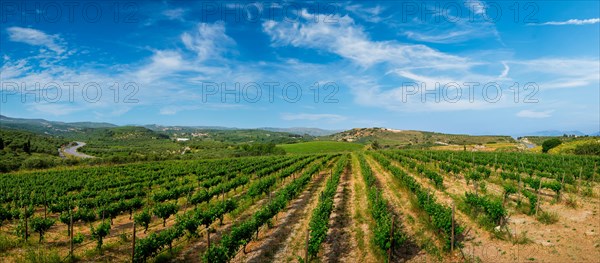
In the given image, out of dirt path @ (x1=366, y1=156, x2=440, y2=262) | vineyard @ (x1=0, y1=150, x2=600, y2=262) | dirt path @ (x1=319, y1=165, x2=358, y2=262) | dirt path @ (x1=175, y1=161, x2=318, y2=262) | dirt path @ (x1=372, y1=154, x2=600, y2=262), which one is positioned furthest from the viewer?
dirt path @ (x1=175, y1=161, x2=318, y2=262)

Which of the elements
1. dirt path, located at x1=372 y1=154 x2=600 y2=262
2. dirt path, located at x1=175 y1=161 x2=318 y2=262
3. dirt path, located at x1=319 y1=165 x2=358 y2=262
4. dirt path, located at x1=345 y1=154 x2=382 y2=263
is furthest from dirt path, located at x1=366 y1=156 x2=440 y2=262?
dirt path, located at x1=175 y1=161 x2=318 y2=262

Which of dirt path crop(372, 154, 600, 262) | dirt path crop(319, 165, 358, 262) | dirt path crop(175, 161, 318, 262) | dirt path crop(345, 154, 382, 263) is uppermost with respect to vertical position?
dirt path crop(372, 154, 600, 262)

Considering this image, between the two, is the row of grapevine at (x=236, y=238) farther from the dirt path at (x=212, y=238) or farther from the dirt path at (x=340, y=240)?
the dirt path at (x=340, y=240)

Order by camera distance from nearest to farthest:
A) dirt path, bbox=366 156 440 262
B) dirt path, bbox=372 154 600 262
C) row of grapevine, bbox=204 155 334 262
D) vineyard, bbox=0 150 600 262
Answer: row of grapevine, bbox=204 155 334 262, dirt path, bbox=372 154 600 262, vineyard, bbox=0 150 600 262, dirt path, bbox=366 156 440 262

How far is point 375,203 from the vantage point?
16250mm

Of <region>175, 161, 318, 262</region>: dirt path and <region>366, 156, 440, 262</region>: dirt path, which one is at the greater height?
<region>366, 156, 440, 262</region>: dirt path

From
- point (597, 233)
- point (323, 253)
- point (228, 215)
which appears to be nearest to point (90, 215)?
point (228, 215)

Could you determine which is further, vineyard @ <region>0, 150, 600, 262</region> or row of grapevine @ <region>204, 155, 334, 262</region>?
vineyard @ <region>0, 150, 600, 262</region>

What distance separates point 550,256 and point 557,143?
223 feet

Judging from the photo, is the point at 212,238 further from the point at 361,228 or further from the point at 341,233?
the point at 361,228

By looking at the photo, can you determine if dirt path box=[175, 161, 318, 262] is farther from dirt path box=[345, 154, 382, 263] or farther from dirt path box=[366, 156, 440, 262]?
dirt path box=[366, 156, 440, 262]

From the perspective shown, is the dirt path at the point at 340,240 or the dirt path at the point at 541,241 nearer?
the dirt path at the point at 541,241

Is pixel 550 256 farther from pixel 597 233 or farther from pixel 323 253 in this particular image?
pixel 323 253

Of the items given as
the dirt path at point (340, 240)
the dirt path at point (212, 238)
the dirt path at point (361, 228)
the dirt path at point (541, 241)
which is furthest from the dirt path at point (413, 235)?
the dirt path at point (212, 238)
